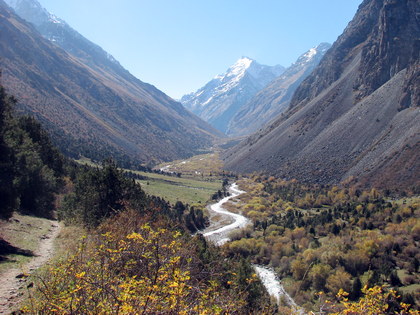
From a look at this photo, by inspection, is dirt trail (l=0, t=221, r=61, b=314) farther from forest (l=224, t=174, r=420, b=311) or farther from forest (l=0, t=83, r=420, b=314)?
forest (l=224, t=174, r=420, b=311)

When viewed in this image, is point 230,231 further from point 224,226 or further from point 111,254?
point 111,254

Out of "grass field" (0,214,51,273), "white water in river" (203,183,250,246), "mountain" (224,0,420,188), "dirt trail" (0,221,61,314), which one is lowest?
"white water in river" (203,183,250,246)

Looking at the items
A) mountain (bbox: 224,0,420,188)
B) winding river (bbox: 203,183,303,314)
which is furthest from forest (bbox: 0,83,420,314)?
mountain (bbox: 224,0,420,188)

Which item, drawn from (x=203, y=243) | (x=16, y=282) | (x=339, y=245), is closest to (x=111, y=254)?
(x=16, y=282)

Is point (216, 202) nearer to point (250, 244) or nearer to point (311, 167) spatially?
point (311, 167)

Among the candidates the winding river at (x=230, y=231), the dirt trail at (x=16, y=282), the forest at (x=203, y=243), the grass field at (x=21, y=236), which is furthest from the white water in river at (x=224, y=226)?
the dirt trail at (x=16, y=282)
